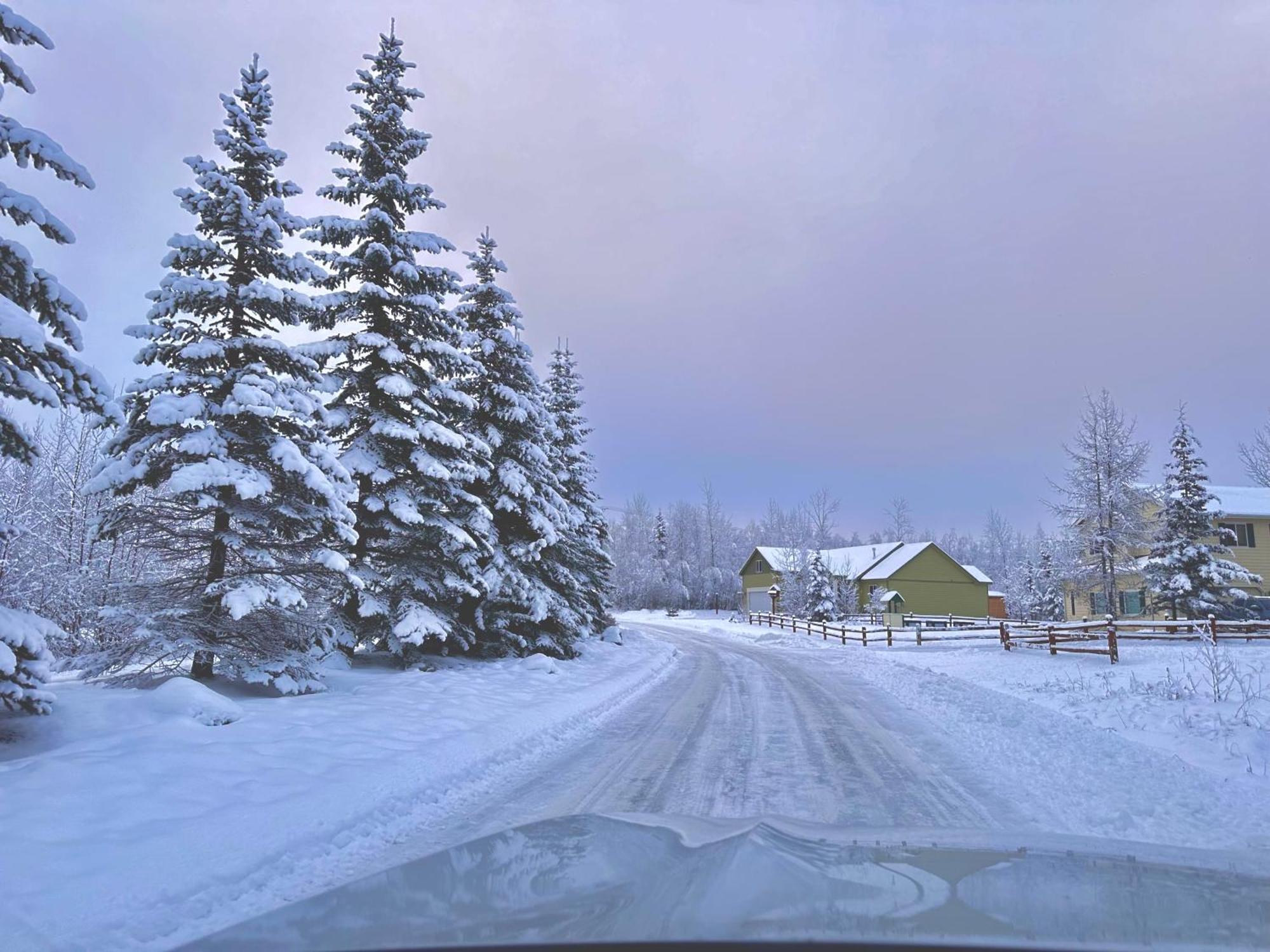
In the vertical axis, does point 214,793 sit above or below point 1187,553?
below

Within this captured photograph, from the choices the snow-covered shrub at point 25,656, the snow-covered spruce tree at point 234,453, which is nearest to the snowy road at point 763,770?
the snow-covered shrub at point 25,656

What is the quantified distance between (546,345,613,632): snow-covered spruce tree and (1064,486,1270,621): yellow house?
78.7ft

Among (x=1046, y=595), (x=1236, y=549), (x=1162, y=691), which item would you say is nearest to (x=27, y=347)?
(x=1162, y=691)

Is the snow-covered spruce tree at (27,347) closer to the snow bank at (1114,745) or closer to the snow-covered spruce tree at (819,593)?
the snow bank at (1114,745)

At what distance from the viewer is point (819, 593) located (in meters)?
44.9

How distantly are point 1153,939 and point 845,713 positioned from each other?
925 centimetres

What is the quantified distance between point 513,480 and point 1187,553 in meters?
27.5

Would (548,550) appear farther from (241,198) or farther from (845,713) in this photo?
(241,198)

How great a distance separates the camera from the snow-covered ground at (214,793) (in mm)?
3748

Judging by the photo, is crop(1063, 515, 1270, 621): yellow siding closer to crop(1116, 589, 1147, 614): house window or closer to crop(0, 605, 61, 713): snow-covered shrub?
crop(1116, 589, 1147, 614): house window

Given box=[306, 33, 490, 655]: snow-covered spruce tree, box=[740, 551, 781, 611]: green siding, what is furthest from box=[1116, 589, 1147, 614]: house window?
box=[306, 33, 490, 655]: snow-covered spruce tree

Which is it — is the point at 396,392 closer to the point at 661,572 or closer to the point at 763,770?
the point at 763,770

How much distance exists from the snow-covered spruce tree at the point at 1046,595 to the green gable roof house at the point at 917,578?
3993mm

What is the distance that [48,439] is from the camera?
25.9 metres
